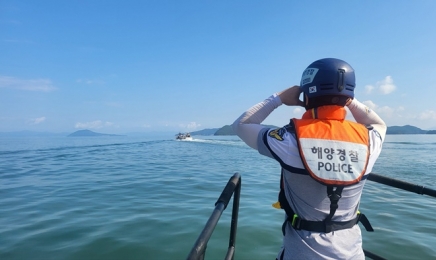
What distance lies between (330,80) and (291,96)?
20.4 inches

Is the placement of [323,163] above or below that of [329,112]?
below

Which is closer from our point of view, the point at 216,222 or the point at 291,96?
the point at 216,222

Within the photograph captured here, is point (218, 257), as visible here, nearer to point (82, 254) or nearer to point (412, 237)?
point (82, 254)

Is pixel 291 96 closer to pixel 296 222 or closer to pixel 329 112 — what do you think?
pixel 329 112

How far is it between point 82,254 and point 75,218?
222cm

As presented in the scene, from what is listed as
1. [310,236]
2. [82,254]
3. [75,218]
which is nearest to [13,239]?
[75,218]

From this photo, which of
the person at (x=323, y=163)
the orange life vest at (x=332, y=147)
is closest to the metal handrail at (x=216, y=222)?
the person at (x=323, y=163)

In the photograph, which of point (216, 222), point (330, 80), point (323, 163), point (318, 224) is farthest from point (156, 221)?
point (330, 80)

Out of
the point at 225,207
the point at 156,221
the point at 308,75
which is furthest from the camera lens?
the point at 156,221

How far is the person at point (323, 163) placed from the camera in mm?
1727

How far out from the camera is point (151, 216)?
6.90m

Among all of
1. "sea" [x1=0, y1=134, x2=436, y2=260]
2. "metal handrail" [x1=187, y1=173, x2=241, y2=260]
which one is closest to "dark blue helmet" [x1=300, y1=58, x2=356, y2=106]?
"metal handrail" [x1=187, y1=173, x2=241, y2=260]

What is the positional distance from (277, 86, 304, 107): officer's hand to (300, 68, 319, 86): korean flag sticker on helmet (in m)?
0.26

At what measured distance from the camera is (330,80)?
73.1 inches
